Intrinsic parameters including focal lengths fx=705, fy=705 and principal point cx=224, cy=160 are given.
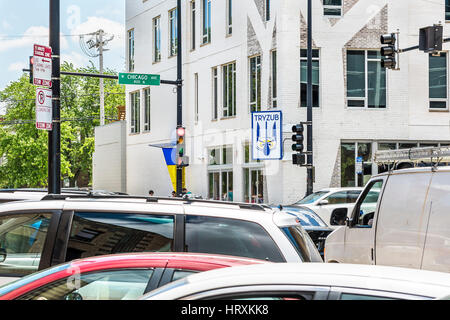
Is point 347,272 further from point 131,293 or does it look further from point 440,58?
point 440,58

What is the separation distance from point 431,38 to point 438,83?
43.2 ft

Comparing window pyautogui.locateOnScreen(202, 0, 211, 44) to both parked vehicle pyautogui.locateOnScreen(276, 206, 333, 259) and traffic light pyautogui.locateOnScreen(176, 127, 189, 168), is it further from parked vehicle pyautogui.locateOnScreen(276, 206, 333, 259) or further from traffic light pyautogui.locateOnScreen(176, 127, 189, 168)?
parked vehicle pyautogui.locateOnScreen(276, 206, 333, 259)

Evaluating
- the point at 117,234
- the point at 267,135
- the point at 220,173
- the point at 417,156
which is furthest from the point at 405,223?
the point at 220,173

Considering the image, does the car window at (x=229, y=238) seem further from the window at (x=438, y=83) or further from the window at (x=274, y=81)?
the window at (x=438, y=83)

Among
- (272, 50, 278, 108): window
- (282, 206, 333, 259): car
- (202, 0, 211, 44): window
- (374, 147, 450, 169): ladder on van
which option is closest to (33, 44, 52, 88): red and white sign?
(282, 206, 333, 259): car

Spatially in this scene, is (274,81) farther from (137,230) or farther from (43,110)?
(137,230)

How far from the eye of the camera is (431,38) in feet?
58.4

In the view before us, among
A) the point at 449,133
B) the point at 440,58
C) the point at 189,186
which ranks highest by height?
the point at 440,58

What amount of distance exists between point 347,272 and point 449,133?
1130 inches

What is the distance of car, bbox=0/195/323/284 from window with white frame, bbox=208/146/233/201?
26255mm

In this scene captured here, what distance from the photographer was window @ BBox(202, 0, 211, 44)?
3550cm

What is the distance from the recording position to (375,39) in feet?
98.1

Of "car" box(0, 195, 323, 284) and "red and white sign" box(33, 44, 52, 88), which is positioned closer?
"car" box(0, 195, 323, 284)
